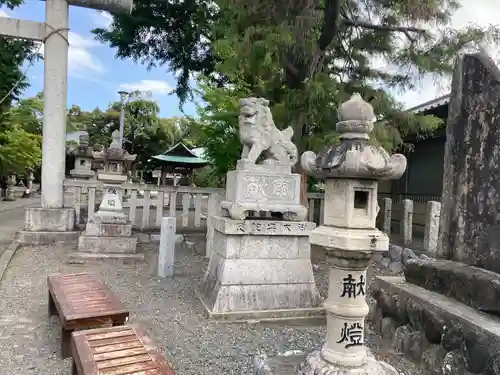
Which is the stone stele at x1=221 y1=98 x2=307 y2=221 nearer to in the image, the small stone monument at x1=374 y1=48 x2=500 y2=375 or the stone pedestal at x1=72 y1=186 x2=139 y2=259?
the small stone monument at x1=374 y1=48 x2=500 y2=375

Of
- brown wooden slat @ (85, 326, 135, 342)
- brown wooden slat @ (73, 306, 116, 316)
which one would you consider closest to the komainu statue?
brown wooden slat @ (73, 306, 116, 316)

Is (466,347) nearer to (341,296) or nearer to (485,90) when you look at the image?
(341,296)

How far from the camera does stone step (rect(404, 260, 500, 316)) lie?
3.19 m

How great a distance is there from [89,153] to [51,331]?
9571 millimetres

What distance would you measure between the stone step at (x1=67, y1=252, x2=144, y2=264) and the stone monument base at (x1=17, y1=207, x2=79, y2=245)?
1.54 m

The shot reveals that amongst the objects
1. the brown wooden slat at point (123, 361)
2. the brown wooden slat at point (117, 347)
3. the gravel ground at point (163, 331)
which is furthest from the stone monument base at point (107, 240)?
the brown wooden slat at point (123, 361)

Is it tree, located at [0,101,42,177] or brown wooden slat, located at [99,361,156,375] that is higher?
tree, located at [0,101,42,177]

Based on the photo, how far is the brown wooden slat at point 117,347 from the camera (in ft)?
9.19

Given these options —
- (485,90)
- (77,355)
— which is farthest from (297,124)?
(77,355)

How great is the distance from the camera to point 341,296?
277cm

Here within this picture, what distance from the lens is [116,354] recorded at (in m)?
2.76

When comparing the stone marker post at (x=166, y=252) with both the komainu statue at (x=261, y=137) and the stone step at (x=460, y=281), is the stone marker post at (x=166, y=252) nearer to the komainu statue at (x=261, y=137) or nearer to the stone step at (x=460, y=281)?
the komainu statue at (x=261, y=137)

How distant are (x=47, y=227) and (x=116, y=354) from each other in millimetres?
7318

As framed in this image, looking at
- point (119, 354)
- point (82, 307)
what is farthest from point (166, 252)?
point (119, 354)
